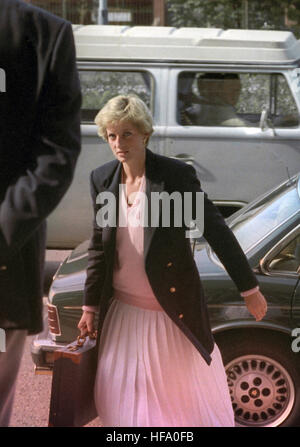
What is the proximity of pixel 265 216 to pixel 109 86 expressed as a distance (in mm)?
4201

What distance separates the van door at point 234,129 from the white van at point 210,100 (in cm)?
1

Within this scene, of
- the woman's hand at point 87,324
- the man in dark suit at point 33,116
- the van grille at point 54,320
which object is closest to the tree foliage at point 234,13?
the van grille at point 54,320

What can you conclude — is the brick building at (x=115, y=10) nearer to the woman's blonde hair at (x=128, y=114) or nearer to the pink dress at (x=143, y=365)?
the woman's blonde hair at (x=128, y=114)

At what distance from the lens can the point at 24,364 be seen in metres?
5.64

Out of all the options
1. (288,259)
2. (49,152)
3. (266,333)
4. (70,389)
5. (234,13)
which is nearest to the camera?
(49,152)

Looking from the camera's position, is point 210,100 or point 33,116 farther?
point 210,100

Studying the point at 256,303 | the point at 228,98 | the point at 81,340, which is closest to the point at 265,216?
the point at 256,303

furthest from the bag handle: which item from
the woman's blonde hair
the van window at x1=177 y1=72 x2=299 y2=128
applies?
the van window at x1=177 y1=72 x2=299 y2=128

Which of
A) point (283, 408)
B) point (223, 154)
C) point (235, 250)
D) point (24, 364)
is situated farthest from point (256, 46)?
point (235, 250)

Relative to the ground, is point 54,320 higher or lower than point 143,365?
lower

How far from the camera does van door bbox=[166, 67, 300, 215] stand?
8258 mm

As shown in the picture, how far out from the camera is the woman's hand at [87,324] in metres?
3.33

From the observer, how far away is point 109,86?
28.2 ft

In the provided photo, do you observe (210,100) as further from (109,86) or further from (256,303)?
(256,303)
